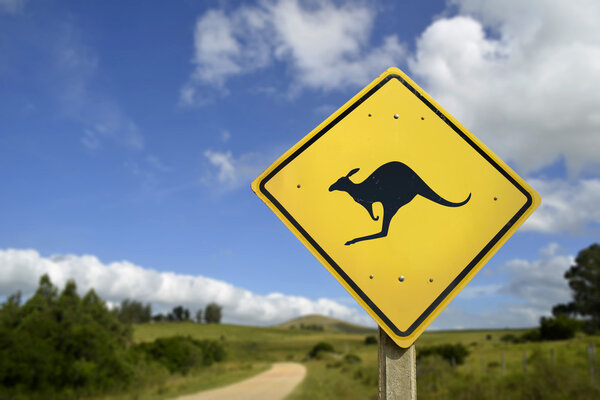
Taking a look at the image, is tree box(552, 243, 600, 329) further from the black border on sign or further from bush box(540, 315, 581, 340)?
the black border on sign

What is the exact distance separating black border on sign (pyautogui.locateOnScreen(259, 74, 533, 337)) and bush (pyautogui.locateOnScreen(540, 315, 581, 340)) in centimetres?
4197

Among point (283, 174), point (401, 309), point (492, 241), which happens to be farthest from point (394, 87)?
point (401, 309)

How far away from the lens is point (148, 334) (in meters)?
68.6

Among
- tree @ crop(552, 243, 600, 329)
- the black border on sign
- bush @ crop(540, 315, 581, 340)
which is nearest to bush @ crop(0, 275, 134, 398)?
the black border on sign

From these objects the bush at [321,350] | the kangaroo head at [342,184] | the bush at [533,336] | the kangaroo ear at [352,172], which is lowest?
the bush at [321,350]

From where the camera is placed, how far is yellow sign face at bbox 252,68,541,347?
1.74 m

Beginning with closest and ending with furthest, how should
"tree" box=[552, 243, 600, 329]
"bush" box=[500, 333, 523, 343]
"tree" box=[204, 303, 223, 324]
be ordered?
"bush" box=[500, 333, 523, 343] → "tree" box=[552, 243, 600, 329] → "tree" box=[204, 303, 223, 324]

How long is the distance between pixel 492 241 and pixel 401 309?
477mm

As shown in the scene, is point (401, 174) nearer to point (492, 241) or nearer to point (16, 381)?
point (492, 241)

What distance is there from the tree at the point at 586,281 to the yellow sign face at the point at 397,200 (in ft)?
177

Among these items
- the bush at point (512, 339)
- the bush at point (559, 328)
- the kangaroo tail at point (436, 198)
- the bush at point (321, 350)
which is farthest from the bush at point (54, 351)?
the bush at point (321, 350)

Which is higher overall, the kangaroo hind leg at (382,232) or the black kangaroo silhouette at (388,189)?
the black kangaroo silhouette at (388,189)

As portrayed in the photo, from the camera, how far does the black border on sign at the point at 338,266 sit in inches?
67.2

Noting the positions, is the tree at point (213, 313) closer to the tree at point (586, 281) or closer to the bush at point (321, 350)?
the bush at point (321, 350)
